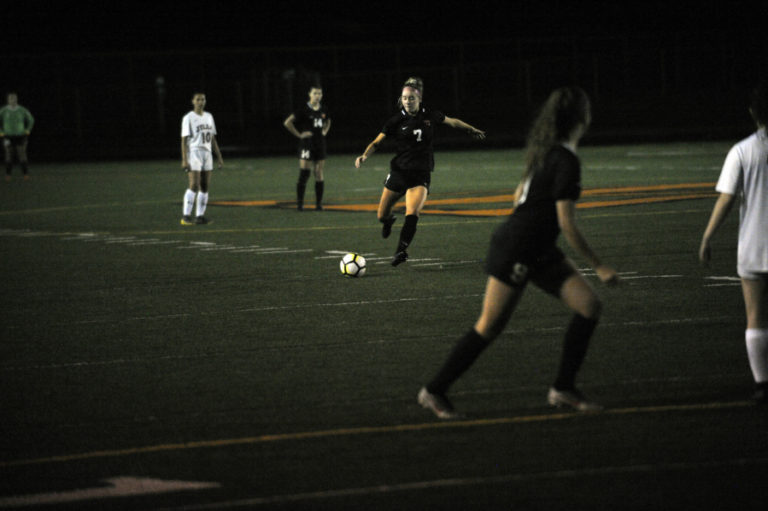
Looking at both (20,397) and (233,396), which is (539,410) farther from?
(20,397)

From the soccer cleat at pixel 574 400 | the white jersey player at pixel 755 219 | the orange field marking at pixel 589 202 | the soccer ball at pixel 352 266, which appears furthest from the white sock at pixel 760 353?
the orange field marking at pixel 589 202

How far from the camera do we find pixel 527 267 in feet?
22.3

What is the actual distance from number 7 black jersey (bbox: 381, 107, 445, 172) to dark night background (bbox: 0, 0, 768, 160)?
34.5 meters

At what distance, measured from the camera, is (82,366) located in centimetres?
888

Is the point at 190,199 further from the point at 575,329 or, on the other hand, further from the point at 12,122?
the point at 12,122

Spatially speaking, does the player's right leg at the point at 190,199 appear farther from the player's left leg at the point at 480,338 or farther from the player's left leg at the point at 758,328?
the player's left leg at the point at 758,328

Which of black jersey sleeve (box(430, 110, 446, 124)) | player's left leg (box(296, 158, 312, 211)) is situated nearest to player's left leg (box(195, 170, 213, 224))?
player's left leg (box(296, 158, 312, 211))

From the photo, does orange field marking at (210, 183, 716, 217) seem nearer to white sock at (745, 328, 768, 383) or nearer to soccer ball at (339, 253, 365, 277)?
soccer ball at (339, 253, 365, 277)

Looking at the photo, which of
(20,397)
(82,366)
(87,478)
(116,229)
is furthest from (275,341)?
(116,229)

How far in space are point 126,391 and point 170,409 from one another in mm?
660

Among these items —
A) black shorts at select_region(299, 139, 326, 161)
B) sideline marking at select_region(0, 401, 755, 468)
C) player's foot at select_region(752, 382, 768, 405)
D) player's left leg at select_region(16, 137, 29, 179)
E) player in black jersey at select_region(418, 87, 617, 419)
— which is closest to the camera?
sideline marking at select_region(0, 401, 755, 468)

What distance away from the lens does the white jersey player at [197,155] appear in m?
21.0

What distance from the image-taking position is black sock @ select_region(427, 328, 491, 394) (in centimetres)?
690

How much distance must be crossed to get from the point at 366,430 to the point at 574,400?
1.19 metres
